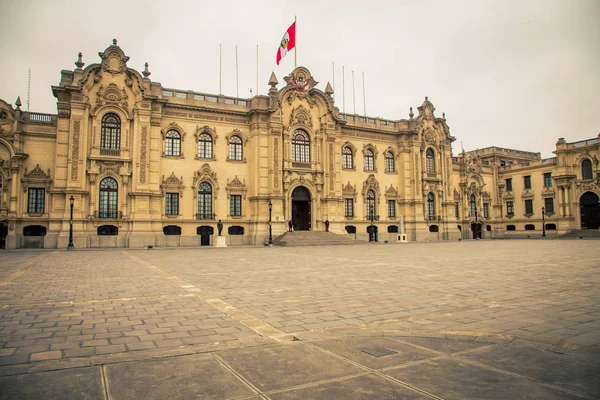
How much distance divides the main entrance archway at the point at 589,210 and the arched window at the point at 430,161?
20162 millimetres

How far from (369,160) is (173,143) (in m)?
21.1

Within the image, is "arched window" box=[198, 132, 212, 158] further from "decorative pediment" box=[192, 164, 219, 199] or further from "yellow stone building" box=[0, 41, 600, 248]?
"decorative pediment" box=[192, 164, 219, 199]

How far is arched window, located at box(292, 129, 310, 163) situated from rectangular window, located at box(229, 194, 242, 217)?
22.5ft

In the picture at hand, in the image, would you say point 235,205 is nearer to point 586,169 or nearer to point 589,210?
point 589,210

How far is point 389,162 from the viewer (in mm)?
47438

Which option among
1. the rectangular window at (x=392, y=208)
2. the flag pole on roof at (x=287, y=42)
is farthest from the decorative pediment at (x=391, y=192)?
the flag pole on roof at (x=287, y=42)

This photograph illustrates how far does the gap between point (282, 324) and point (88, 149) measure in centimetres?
3245

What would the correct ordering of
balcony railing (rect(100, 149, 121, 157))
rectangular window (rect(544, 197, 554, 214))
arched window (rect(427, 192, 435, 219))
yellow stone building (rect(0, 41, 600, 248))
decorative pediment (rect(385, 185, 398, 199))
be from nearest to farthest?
yellow stone building (rect(0, 41, 600, 248)), balcony railing (rect(100, 149, 121, 157)), decorative pediment (rect(385, 185, 398, 199)), arched window (rect(427, 192, 435, 219)), rectangular window (rect(544, 197, 554, 214))

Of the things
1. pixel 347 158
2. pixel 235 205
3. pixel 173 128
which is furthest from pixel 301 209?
pixel 173 128

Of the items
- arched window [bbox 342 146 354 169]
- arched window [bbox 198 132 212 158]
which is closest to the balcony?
arched window [bbox 198 132 212 158]

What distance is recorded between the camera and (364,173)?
45.2 metres

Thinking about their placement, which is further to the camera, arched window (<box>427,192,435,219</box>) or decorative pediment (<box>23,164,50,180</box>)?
arched window (<box>427,192,435,219</box>)

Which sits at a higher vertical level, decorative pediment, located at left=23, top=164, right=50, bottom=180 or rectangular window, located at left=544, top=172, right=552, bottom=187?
rectangular window, located at left=544, top=172, right=552, bottom=187

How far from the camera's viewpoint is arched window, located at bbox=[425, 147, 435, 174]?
48900mm
